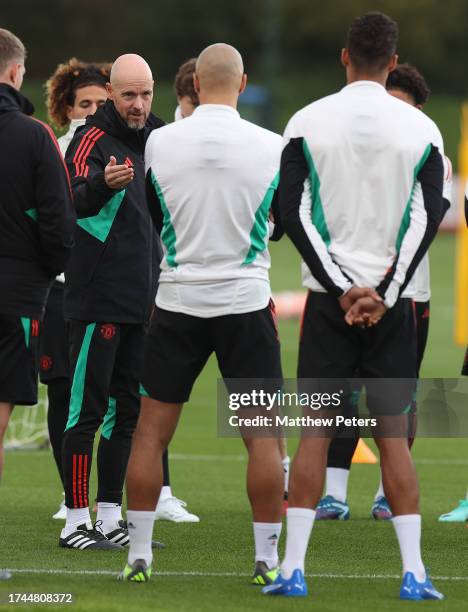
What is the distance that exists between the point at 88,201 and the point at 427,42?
191 feet

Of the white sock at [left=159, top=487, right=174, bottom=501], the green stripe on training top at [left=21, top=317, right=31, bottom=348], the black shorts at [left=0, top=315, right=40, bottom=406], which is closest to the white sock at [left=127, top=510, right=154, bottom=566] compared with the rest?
the black shorts at [left=0, top=315, right=40, bottom=406]

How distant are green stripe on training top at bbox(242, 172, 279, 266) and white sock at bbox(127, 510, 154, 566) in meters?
1.12

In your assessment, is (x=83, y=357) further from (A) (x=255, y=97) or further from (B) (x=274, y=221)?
(A) (x=255, y=97)

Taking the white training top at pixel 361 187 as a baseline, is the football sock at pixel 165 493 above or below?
below

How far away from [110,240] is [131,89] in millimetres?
737

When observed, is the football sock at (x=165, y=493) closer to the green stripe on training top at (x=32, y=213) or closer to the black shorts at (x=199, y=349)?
the black shorts at (x=199, y=349)

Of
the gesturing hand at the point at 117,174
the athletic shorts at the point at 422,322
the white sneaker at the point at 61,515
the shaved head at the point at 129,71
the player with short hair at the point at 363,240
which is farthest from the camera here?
the white sneaker at the point at 61,515

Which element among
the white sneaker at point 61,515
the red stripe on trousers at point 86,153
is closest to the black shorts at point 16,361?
the red stripe on trousers at point 86,153

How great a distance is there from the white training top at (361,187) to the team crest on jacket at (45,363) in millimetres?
2252

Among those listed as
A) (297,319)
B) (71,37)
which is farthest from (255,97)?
(297,319)

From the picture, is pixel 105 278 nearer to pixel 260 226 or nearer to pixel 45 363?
pixel 45 363

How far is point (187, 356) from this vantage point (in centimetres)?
623

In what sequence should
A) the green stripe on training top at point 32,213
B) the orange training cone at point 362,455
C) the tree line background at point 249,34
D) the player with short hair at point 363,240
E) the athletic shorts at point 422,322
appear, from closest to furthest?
the player with short hair at point 363,240 → the green stripe on training top at point 32,213 → the athletic shorts at point 422,322 → the orange training cone at point 362,455 → the tree line background at point 249,34

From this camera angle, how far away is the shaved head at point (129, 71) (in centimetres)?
724
